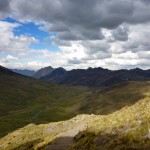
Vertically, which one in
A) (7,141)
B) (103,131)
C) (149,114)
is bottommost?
(7,141)

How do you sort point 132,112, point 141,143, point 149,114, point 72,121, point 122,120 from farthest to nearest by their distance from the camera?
point 72,121 < point 132,112 < point 122,120 < point 149,114 < point 141,143

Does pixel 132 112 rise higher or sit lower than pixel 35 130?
higher

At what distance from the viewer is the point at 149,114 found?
102 ft

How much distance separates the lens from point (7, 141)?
64250mm

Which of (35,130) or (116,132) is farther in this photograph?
(35,130)

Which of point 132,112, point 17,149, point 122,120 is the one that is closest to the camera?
point 122,120

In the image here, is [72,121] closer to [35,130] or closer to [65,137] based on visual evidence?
[35,130]

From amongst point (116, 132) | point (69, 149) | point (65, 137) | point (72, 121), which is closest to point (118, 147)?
point (116, 132)

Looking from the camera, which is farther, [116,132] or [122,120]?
[122,120]

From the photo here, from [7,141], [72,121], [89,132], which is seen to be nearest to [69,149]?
[89,132]

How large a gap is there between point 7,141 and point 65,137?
24.5 m

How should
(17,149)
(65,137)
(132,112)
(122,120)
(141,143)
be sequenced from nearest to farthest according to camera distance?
(141,143) < (122,120) < (132,112) < (65,137) < (17,149)

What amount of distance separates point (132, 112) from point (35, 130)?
3256 centimetres

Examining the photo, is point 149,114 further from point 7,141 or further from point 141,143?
point 7,141
